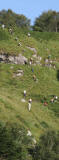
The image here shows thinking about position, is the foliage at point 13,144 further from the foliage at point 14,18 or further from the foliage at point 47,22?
the foliage at point 14,18

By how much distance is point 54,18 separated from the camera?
105875 millimetres

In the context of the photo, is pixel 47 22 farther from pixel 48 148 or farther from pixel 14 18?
pixel 48 148

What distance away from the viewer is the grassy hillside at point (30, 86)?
40.8 meters

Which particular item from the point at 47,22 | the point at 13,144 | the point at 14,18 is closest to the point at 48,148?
the point at 13,144

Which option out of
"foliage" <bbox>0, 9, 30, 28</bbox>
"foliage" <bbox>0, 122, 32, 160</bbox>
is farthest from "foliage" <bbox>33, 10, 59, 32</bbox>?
"foliage" <bbox>0, 122, 32, 160</bbox>

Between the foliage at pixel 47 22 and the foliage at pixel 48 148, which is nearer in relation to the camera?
the foliage at pixel 48 148

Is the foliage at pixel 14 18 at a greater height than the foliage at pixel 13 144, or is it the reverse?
the foliage at pixel 14 18

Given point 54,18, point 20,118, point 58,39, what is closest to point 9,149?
point 20,118

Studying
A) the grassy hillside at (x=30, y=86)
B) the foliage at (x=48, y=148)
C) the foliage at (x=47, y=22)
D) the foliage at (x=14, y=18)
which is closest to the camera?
the foliage at (x=48, y=148)

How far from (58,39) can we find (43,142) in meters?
56.6

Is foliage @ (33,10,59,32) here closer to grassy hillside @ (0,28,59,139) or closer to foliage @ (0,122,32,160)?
grassy hillside @ (0,28,59,139)

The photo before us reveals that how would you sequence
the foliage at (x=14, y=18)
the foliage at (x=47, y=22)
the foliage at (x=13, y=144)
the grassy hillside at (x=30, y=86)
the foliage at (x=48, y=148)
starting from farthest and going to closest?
the foliage at (x=14, y=18), the foliage at (x=47, y=22), the grassy hillside at (x=30, y=86), the foliage at (x=48, y=148), the foliage at (x=13, y=144)

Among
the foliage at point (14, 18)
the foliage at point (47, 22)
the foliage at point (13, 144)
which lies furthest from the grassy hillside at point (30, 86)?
the foliage at point (14, 18)

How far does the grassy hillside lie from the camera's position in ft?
134
